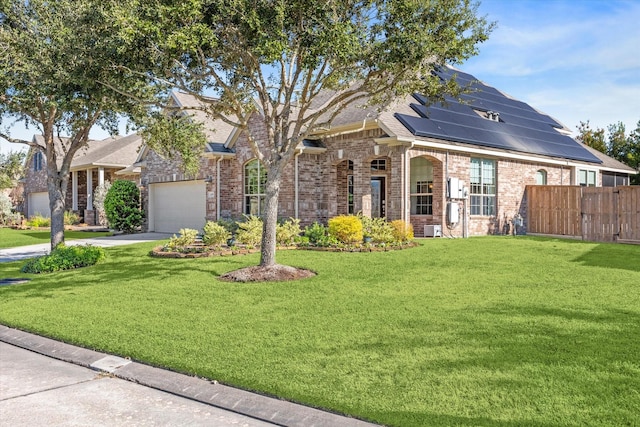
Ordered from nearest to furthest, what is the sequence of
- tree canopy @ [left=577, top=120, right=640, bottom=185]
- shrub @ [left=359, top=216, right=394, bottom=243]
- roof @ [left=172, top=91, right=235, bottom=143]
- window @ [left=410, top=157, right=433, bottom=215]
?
1. shrub @ [left=359, top=216, right=394, bottom=243]
2. window @ [left=410, top=157, right=433, bottom=215]
3. roof @ [left=172, top=91, right=235, bottom=143]
4. tree canopy @ [left=577, top=120, right=640, bottom=185]

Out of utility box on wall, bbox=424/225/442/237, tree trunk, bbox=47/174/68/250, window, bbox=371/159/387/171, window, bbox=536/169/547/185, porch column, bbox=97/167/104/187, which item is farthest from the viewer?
porch column, bbox=97/167/104/187

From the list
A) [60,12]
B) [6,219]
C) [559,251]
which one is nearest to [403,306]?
[559,251]

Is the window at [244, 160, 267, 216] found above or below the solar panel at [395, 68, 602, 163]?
below

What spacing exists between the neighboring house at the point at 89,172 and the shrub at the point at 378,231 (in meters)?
16.5

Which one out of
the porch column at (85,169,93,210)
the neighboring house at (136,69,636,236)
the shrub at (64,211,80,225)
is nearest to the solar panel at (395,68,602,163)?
the neighboring house at (136,69,636,236)

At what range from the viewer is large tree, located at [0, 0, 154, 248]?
32.0 ft

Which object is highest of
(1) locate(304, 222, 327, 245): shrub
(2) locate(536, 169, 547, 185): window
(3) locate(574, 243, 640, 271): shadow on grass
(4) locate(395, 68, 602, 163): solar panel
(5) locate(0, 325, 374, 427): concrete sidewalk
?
(4) locate(395, 68, 602, 163): solar panel

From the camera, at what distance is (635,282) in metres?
8.73

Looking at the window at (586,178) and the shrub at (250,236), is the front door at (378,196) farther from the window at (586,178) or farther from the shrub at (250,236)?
the window at (586,178)

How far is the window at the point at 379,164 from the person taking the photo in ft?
60.5

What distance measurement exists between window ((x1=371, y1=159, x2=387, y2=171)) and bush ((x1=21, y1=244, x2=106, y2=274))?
972 cm

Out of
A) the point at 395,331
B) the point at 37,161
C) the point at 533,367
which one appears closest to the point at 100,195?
the point at 37,161

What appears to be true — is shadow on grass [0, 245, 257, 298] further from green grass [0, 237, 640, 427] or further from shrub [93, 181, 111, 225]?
shrub [93, 181, 111, 225]

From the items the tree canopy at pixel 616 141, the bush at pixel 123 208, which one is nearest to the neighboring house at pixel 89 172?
the bush at pixel 123 208
